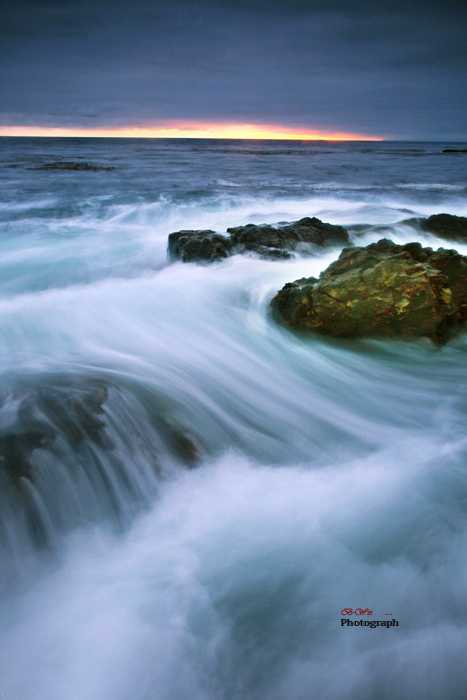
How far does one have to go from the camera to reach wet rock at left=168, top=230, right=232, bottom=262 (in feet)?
29.1

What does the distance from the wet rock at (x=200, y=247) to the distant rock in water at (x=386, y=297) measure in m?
3.42

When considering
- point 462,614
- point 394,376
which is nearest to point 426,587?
point 462,614

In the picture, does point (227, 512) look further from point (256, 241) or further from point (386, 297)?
point (256, 241)

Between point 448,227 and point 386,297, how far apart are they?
697 centimetres

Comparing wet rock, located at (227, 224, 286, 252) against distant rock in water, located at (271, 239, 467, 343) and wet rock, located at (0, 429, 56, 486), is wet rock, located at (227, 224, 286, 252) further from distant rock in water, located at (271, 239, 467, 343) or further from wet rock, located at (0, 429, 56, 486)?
wet rock, located at (0, 429, 56, 486)

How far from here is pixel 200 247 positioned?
9070 millimetres

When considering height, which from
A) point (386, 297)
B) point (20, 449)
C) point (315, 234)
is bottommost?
point (20, 449)

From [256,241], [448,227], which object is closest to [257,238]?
[256,241]

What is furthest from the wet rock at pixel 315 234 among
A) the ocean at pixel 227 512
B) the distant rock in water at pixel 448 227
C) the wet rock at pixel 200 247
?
the ocean at pixel 227 512

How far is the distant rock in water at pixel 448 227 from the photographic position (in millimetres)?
10188

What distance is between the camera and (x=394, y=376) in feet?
16.6

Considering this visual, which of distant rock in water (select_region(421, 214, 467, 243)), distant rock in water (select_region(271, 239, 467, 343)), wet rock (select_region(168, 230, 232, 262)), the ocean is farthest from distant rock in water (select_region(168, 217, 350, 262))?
distant rock in water (select_region(271, 239, 467, 343))

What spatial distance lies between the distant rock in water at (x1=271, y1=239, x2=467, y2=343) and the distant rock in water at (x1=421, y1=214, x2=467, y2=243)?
16.8ft

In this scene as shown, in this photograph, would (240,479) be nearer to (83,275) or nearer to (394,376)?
(394,376)
